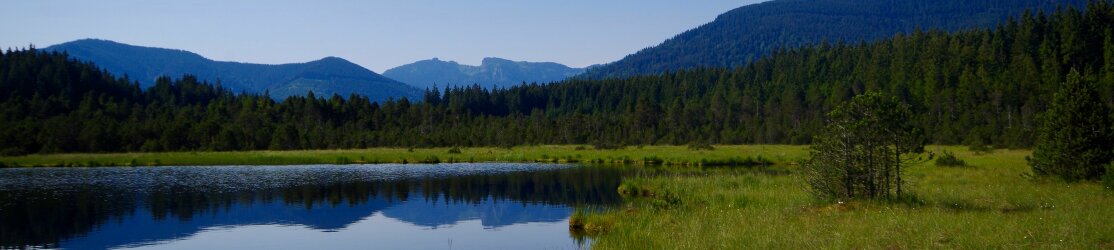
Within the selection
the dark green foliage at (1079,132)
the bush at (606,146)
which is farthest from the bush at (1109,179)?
the bush at (606,146)

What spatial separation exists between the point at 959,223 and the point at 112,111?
158951 mm

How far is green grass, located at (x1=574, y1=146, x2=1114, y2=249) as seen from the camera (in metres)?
17.4

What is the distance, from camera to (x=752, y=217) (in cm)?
2484

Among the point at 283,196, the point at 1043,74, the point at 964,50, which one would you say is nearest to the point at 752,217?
the point at 283,196

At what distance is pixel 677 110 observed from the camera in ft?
574

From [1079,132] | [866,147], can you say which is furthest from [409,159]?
[1079,132]

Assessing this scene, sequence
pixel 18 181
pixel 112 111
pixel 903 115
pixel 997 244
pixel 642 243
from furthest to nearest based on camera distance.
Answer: pixel 112 111
pixel 18 181
pixel 903 115
pixel 642 243
pixel 997 244

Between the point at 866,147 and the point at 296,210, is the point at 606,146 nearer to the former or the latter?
the point at 296,210

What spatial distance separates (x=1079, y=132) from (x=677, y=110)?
467ft

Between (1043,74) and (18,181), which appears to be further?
(1043,74)

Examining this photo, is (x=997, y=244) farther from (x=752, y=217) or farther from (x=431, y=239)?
(x=431, y=239)

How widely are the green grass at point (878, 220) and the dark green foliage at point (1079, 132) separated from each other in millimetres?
1092

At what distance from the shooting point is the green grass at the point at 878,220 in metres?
17.4

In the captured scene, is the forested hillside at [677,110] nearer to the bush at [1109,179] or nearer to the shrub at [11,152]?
the shrub at [11,152]
